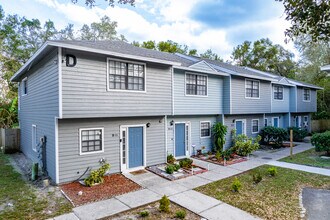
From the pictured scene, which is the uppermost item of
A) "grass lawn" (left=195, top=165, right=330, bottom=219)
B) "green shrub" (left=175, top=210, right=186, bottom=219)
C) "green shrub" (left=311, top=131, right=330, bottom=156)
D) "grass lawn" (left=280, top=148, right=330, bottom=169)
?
"green shrub" (left=311, top=131, right=330, bottom=156)

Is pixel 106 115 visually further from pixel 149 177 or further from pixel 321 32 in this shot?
pixel 321 32

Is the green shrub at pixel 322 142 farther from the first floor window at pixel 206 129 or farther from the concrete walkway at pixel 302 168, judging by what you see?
the first floor window at pixel 206 129

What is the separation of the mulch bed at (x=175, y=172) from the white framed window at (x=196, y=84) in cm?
464

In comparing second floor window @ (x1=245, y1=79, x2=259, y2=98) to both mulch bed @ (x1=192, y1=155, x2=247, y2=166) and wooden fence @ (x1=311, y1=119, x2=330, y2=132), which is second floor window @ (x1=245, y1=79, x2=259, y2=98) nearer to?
mulch bed @ (x1=192, y1=155, x2=247, y2=166)

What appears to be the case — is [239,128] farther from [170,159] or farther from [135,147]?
[135,147]

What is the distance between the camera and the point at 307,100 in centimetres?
2269

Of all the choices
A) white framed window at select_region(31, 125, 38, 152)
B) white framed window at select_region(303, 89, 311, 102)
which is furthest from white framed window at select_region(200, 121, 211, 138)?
white framed window at select_region(303, 89, 311, 102)

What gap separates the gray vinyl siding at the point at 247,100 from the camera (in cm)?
1439

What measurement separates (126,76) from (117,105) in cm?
139

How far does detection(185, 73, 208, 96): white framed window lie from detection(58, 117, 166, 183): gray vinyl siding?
118 inches

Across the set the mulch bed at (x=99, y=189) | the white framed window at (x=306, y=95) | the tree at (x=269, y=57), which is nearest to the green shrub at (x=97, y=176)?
the mulch bed at (x=99, y=189)

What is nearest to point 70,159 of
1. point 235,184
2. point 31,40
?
point 235,184

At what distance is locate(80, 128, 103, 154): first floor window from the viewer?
334 inches

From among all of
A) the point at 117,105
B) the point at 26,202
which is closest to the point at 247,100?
the point at 117,105
